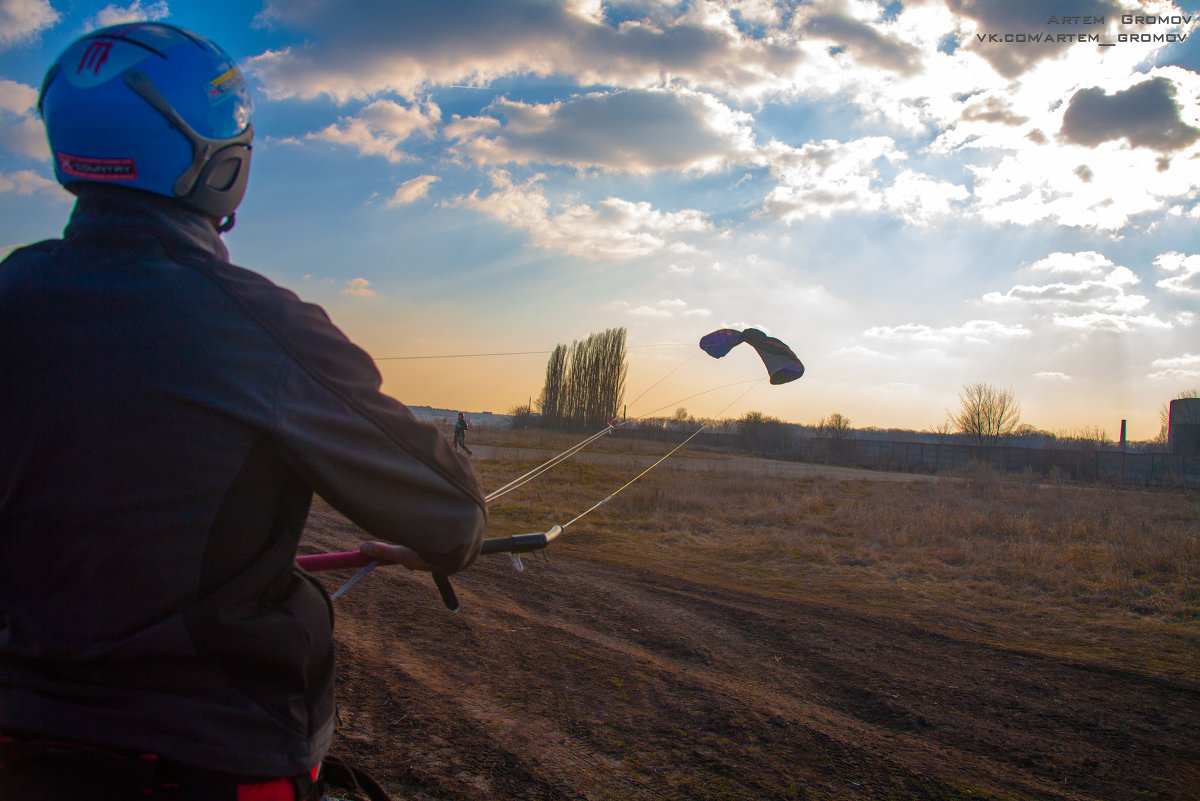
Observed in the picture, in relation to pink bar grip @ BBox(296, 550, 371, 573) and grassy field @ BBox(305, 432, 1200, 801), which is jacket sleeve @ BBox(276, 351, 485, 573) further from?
grassy field @ BBox(305, 432, 1200, 801)

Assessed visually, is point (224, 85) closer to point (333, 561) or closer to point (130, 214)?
point (130, 214)

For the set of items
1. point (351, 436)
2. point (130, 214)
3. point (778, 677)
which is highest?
point (130, 214)

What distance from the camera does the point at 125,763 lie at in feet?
3.70

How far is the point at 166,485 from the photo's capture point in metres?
1.13

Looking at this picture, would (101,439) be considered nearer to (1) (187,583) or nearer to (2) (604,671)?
(1) (187,583)

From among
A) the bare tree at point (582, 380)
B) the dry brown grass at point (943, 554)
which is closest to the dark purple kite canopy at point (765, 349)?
the dry brown grass at point (943, 554)

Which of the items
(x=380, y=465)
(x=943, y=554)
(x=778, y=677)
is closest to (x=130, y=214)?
(x=380, y=465)

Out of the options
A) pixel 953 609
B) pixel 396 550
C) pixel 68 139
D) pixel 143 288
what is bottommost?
pixel 953 609

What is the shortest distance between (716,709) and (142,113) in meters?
4.13

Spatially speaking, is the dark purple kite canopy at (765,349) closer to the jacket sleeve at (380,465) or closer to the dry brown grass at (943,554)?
the dry brown grass at (943,554)

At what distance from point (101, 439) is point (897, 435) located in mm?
106741

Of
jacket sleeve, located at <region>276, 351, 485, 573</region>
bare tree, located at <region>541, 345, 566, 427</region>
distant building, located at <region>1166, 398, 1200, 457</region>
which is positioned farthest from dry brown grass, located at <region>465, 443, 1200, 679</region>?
bare tree, located at <region>541, 345, 566, 427</region>

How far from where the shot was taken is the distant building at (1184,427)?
142 feet

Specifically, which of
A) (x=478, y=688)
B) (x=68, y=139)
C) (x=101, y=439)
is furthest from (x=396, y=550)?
(x=478, y=688)
